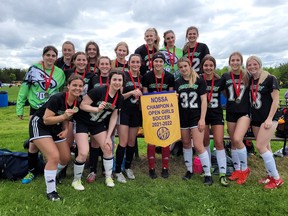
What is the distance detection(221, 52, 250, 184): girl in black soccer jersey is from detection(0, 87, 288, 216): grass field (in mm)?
517

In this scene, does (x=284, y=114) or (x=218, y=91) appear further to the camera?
(x=284, y=114)

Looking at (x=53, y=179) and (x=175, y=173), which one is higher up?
(x=53, y=179)

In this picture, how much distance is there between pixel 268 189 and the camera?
213 inches

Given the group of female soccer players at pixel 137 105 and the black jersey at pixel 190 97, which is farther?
the black jersey at pixel 190 97

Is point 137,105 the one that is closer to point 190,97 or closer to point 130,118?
point 130,118

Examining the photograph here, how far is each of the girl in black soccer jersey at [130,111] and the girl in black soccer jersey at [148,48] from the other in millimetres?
749

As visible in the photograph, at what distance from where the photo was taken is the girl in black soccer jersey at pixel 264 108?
5.42 m

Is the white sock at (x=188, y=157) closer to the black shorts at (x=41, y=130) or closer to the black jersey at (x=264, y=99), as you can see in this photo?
the black jersey at (x=264, y=99)

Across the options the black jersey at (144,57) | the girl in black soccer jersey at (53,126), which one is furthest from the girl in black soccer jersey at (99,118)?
the black jersey at (144,57)

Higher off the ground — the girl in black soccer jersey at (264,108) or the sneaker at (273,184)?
the girl in black soccer jersey at (264,108)

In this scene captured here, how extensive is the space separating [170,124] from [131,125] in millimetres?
794

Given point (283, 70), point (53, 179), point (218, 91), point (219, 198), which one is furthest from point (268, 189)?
point (283, 70)

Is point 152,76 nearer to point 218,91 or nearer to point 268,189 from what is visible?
point 218,91

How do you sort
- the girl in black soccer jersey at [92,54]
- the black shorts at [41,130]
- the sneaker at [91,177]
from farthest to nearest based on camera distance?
the girl in black soccer jersey at [92,54]
the sneaker at [91,177]
the black shorts at [41,130]
